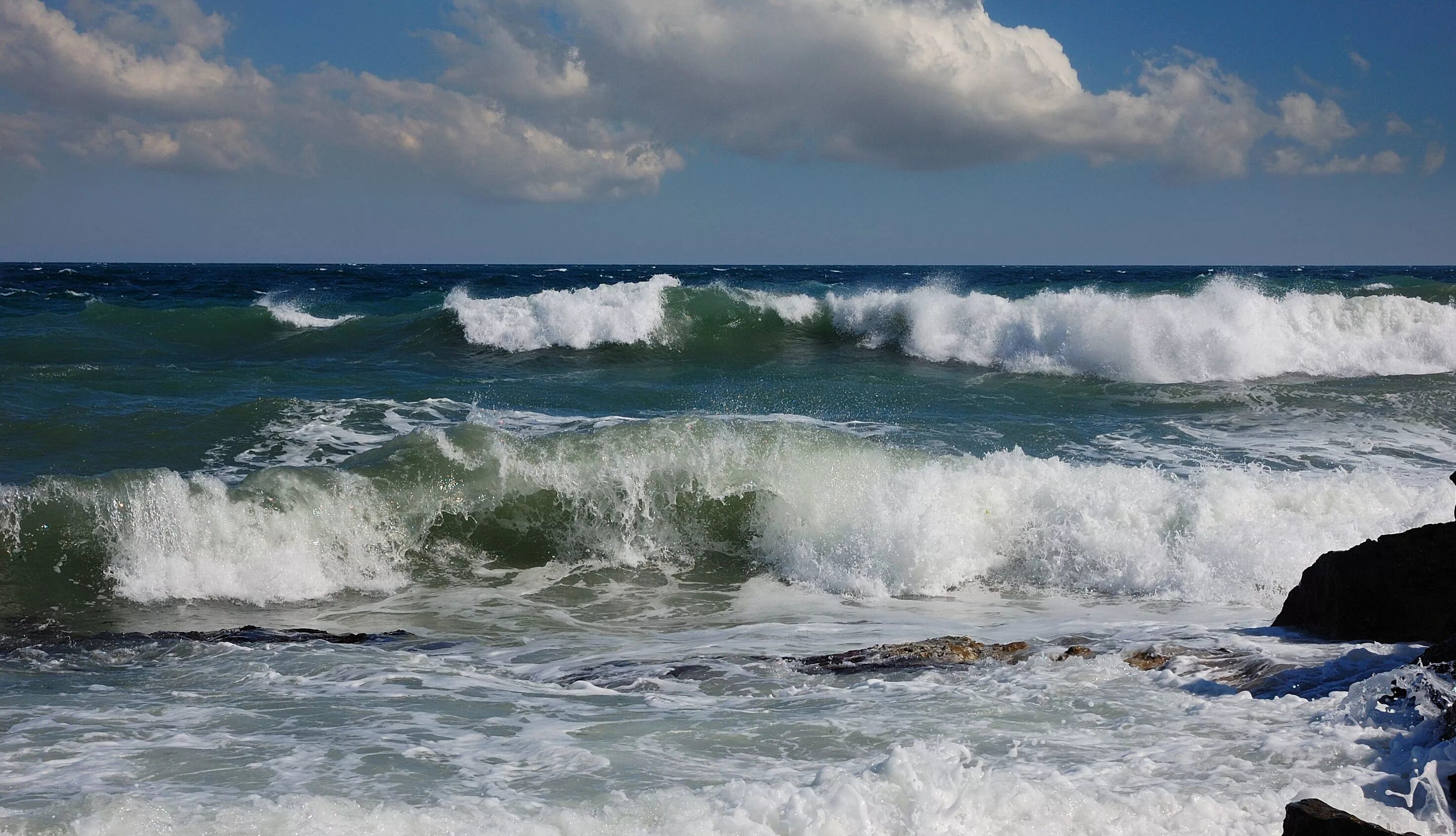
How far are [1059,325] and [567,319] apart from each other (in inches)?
417

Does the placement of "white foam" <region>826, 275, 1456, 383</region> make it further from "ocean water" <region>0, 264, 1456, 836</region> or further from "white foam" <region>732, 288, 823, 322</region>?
"white foam" <region>732, 288, 823, 322</region>

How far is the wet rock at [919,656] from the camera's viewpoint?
5715 millimetres

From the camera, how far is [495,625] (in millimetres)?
7453

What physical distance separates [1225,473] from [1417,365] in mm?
13758

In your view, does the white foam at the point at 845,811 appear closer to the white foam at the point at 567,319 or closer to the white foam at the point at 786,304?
the white foam at the point at 567,319

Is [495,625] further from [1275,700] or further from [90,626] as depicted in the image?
[1275,700]

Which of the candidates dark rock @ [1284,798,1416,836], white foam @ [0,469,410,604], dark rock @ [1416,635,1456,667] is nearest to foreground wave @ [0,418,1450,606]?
white foam @ [0,469,410,604]

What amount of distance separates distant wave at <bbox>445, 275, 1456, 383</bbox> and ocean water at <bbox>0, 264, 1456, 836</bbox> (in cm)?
18

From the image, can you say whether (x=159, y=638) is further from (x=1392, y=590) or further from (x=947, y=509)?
(x=1392, y=590)

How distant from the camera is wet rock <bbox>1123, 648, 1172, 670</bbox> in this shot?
215 inches

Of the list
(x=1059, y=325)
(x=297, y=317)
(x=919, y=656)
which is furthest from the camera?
(x=297, y=317)

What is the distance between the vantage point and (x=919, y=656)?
19.1ft

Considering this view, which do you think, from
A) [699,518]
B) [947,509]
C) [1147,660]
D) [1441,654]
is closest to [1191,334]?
Result: [947,509]

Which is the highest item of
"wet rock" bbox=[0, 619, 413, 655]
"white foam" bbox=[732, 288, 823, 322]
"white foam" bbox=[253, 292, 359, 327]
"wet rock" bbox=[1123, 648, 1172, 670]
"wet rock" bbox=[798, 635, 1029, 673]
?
"white foam" bbox=[732, 288, 823, 322]
